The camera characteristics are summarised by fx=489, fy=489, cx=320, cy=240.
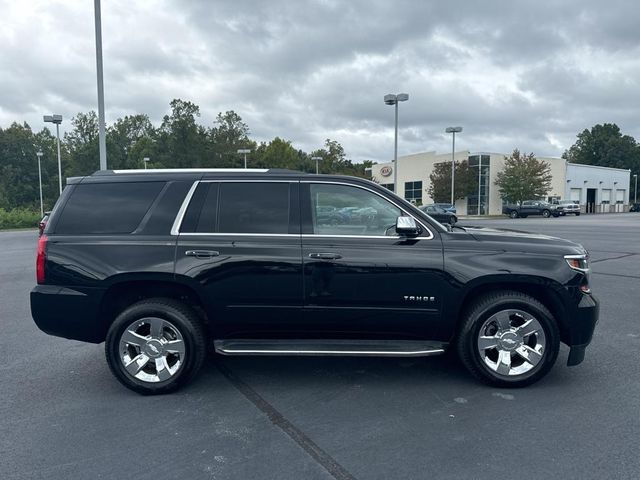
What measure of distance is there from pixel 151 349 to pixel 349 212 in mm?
2112

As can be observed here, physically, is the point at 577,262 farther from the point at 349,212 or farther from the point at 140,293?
the point at 140,293

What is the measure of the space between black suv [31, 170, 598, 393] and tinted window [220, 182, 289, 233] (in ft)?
0.04

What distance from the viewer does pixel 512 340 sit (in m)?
4.25

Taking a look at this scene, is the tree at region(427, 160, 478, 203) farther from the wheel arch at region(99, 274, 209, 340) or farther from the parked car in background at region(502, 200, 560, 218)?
the wheel arch at region(99, 274, 209, 340)

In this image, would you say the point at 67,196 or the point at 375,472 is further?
the point at 67,196

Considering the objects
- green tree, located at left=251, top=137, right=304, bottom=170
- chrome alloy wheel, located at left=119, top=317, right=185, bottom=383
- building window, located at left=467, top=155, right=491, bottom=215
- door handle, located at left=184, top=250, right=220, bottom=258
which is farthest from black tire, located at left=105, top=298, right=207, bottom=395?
green tree, located at left=251, top=137, right=304, bottom=170

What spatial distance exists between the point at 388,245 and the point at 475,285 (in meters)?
0.83

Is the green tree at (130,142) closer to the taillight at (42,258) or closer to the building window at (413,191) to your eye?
the building window at (413,191)

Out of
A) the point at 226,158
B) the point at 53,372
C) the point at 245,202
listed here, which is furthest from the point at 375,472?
the point at 226,158

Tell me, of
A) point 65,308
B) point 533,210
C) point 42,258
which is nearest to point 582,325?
point 65,308

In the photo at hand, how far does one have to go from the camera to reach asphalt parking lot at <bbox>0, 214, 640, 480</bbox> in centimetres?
307

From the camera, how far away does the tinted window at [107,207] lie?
4.34 m

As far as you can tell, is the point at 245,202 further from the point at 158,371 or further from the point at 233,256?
the point at 158,371

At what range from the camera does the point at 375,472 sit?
3000 millimetres
